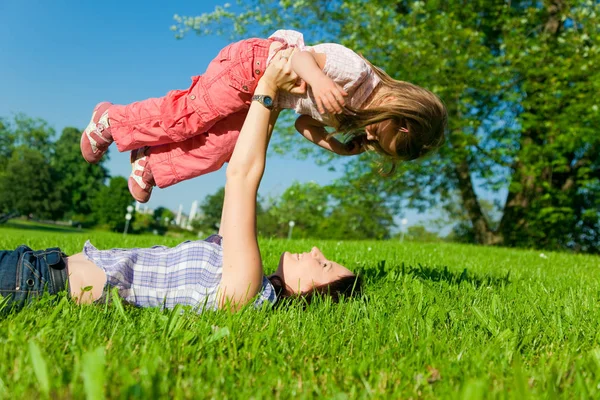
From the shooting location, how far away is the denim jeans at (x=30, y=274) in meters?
2.56

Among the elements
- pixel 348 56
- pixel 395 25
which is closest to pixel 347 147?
pixel 348 56

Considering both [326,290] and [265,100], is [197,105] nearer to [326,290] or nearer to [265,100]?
[265,100]

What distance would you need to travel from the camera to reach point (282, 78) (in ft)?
9.21

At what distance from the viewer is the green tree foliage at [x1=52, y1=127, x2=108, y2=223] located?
176 feet

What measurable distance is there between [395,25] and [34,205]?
145 ft

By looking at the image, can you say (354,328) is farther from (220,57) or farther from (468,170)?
(468,170)

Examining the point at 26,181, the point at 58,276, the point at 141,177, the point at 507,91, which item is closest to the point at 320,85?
the point at 141,177

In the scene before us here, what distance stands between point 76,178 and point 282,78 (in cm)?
5600

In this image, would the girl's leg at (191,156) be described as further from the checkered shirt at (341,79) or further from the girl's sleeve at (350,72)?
the girl's sleeve at (350,72)

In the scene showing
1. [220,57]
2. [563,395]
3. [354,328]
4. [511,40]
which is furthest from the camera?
[511,40]

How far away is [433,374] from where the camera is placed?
1.81 meters

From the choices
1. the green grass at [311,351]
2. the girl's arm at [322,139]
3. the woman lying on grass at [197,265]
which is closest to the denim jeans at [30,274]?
the woman lying on grass at [197,265]

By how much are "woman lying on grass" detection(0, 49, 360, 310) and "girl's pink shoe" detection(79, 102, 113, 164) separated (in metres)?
0.93

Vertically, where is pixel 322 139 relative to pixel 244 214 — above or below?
above
